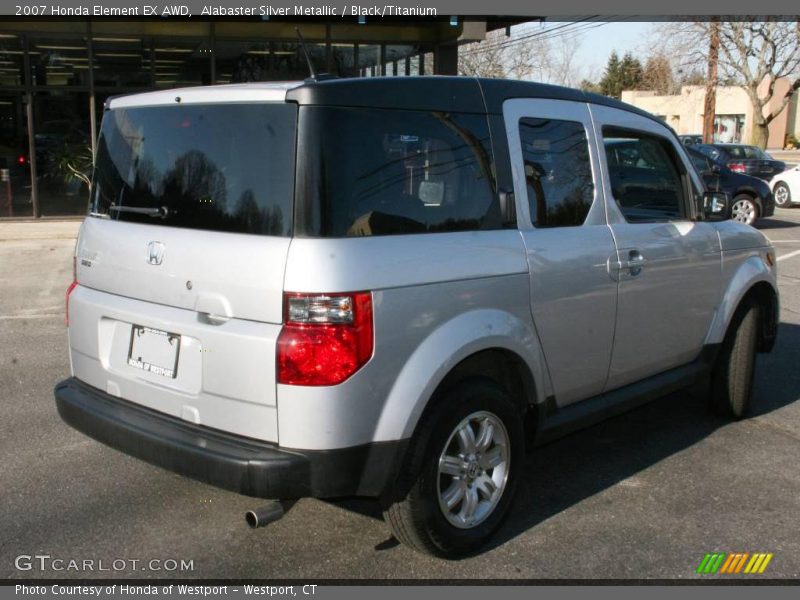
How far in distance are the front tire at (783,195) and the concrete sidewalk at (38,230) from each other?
18063mm

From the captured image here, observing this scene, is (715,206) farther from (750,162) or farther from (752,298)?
(750,162)

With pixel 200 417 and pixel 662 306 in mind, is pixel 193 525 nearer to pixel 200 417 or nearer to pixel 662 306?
pixel 200 417

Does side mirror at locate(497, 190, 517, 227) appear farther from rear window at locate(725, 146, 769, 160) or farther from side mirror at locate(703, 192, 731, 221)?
rear window at locate(725, 146, 769, 160)

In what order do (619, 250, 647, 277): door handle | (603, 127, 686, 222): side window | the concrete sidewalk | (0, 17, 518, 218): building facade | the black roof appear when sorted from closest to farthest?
the black roof < (619, 250, 647, 277): door handle < (603, 127, 686, 222): side window < the concrete sidewalk < (0, 17, 518, 218): building facade

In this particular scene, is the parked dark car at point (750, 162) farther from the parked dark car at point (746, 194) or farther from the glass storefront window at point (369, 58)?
the glass storefront window at point (369, 58)

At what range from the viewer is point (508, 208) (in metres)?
3.68

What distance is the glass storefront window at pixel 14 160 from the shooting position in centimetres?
1542

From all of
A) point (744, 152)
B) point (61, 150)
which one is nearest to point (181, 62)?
point (61, 150)

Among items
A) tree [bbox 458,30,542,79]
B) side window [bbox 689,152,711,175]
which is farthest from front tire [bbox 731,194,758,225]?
tree [bbox 458,30,542,79]

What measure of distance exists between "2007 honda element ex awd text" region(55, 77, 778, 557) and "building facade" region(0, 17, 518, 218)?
12.3 metres

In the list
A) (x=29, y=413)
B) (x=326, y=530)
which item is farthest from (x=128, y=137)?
(x=29, y=413)

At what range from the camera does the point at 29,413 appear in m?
5.39

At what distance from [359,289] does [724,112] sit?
68962 millimetres

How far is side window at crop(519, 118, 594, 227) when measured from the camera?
152 inches
